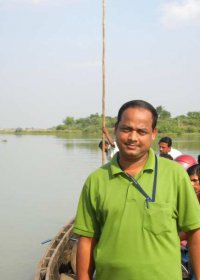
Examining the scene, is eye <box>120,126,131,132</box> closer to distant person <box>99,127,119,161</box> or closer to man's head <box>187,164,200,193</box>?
man's head <box>187,164,200,193</box>

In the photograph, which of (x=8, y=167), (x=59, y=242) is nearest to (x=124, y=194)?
(x=59, y=242)

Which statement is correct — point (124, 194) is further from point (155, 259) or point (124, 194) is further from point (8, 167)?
point (8, 167)

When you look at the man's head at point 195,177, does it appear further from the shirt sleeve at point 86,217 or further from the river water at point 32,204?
the river water at point 32,204

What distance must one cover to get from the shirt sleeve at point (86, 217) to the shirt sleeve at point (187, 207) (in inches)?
12.3

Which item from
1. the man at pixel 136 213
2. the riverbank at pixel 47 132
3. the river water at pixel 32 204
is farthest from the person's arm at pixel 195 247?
the riverbank at pixel 47 132

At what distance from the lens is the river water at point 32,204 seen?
7.77m

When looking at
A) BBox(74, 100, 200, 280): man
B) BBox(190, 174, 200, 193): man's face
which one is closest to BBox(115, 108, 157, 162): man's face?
BBox(74, 100, 200, 280): man

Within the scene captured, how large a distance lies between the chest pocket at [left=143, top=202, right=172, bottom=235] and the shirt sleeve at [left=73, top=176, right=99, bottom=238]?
211mm

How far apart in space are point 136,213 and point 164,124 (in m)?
38.4

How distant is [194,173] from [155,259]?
153cm

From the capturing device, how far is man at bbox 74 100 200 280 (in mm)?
1376

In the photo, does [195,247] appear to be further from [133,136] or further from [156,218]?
[133,136]

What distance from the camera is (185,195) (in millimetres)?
1417

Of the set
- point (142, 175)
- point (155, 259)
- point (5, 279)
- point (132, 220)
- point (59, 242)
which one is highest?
point (142, 175)
